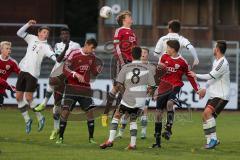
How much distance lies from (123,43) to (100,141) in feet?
8.07

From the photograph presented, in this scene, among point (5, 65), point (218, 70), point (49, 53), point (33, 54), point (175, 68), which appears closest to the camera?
point (218, 70)

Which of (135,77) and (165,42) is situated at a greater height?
(165,42)

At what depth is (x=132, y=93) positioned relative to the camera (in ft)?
56.9

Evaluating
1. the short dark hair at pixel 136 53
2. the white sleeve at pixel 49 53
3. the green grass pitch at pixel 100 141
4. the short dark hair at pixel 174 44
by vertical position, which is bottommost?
the green grass pitch at pixel 100 141

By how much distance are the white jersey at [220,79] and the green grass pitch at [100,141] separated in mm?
1143

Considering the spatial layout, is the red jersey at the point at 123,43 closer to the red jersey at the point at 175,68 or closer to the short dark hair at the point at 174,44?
the red jersey at the point at 175,68

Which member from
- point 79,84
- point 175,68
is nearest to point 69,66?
point 79,84

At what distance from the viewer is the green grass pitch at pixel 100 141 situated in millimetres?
16141

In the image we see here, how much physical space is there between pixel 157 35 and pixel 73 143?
21.1 metres

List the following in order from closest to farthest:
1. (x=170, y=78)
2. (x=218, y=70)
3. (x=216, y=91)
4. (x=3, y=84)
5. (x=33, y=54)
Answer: (x=218, y=70), (x=216, y=91), (x=170, y=78), (x=3, y=84), (x=33, y=54)

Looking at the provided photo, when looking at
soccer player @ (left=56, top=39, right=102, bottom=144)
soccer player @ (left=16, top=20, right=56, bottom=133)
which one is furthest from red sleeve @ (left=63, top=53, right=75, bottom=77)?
soccer player @ (left=16, top=20, right=56, bottom=133)

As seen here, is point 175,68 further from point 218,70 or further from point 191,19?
point 191,19

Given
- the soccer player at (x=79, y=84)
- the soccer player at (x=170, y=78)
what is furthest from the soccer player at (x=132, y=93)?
the soccer player at (x=79, y=84)

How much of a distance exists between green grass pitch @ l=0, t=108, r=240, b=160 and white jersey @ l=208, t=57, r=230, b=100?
1.14m
